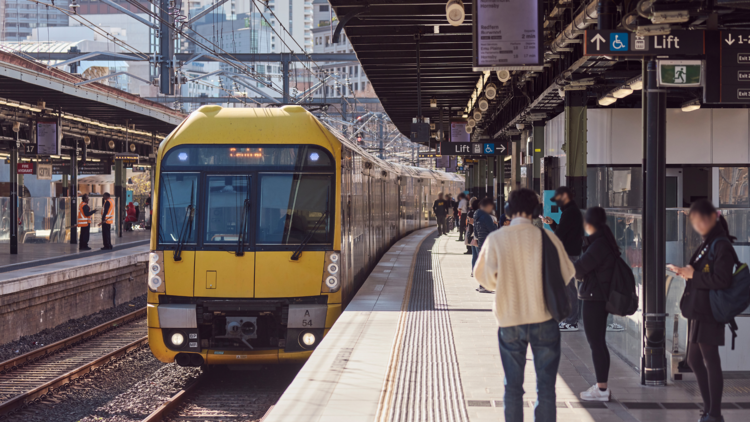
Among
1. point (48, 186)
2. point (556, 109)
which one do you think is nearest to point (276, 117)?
point (556, 109)

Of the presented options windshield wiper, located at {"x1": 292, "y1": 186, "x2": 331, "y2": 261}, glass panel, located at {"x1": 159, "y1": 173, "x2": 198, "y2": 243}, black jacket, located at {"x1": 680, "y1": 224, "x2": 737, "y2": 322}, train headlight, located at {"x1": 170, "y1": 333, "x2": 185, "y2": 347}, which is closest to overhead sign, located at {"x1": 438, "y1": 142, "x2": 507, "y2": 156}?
windshield wiper, located at {"x1": 292, "y1": 186, "x2": 331, "y2": 261}

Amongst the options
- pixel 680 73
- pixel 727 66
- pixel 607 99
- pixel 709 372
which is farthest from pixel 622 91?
pixel 709 372

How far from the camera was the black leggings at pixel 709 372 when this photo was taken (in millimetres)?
5391

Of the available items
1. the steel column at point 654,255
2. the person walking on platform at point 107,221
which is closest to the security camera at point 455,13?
the steel column at point 654,255

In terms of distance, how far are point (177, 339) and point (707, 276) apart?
214 inches

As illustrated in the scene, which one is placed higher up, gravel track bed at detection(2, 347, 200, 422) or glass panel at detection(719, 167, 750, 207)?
glass panel at detection(719, 167, 750, 207)

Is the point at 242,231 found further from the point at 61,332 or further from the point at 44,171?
the point at 44,171

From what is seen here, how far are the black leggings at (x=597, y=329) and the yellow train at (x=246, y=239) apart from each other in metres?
3.34

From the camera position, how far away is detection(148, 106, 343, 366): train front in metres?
8.43

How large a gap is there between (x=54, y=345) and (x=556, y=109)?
10.0 m

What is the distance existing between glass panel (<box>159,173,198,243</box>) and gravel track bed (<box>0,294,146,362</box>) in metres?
5.07

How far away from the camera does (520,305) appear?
4758mm

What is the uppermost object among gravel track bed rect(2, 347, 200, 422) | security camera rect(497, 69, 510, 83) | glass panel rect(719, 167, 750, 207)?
security camera rect(497, 69, 510, 83)

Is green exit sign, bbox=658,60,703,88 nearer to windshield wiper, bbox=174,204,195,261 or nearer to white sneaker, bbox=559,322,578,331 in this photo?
white sneaker, bbox=559,322,578,331
